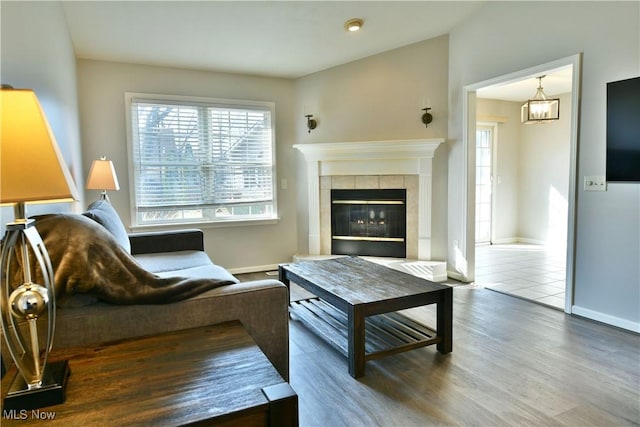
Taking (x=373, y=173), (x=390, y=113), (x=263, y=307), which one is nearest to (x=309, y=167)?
(x=373, y=173)

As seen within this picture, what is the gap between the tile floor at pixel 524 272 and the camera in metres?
3.83

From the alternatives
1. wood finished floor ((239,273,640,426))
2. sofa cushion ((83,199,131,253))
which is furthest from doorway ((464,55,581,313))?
sofa cushion ((83,199,131,253))

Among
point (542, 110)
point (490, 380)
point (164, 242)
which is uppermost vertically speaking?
point (542, 110)

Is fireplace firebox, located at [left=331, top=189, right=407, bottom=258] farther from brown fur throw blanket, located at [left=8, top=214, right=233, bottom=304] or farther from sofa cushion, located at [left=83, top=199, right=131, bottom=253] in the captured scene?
brown fur throw blanket, located at [left=8, top=214, right=233, bottom=304]

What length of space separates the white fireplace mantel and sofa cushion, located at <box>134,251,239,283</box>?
2.01 meters

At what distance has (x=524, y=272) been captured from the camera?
471 centimetres

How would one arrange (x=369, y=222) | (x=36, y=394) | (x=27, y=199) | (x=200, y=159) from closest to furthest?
(x=27, y=199)
(x=36, y=394)
(x=200, y=159)
(x=369, y=222)

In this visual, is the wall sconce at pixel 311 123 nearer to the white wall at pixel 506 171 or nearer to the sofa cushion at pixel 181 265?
the sofa cushion at pixel 181 265

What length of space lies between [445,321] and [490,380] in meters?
0.42

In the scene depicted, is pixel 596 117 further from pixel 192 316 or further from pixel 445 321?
pixel 192 316

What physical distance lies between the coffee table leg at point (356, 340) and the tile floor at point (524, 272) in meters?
2.13

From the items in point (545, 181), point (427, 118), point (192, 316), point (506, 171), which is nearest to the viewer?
point (192, 316)

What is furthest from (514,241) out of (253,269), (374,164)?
(253,269)

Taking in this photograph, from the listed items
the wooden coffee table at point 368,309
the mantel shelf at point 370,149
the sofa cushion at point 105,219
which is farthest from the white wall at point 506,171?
the sofa cushion at point 105,219
